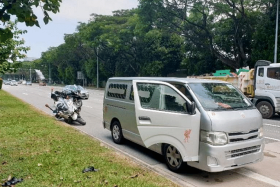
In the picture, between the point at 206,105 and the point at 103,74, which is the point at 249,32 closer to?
the point at 206,105

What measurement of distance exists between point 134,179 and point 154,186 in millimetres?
424

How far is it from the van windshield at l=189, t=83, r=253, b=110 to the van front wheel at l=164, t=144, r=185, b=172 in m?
1.07

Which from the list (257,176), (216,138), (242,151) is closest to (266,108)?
(257,176)

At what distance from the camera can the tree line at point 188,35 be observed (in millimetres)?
23125

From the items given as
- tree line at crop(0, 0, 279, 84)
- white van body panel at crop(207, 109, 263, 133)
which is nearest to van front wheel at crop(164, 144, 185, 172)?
white van body panel at crop(207, 109, 263, 133)

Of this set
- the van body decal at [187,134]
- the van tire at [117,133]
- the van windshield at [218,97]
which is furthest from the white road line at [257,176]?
the van tire at [117,133]

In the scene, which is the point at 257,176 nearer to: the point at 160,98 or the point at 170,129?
the point at 170,129

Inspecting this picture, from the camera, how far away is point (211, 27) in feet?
89.3

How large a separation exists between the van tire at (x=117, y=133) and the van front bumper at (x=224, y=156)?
2.72 m

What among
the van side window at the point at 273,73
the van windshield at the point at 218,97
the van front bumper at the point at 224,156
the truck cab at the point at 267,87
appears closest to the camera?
the van front bumper at the point at 224,156

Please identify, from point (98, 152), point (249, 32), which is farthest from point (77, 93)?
point (249, 32)

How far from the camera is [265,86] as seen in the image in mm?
11844

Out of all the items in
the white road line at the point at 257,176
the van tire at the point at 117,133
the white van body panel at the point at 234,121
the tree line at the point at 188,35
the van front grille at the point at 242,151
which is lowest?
the white road line at the point at 257,176

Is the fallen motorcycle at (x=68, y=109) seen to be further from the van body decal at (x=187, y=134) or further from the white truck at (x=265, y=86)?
the white truck at (x=265, y=86)
